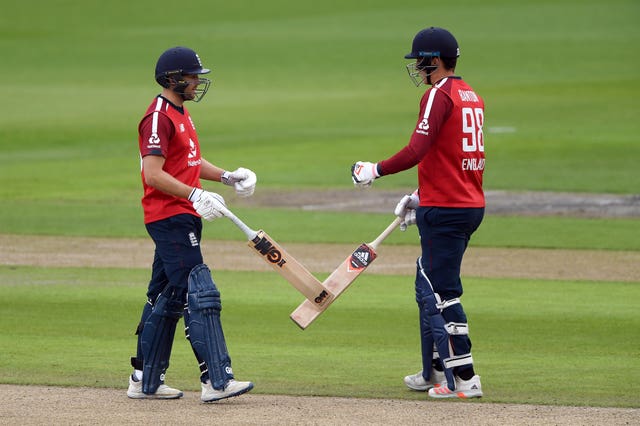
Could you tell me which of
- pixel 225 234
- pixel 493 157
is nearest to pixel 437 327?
pixel 225 234

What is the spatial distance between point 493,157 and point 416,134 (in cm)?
1865

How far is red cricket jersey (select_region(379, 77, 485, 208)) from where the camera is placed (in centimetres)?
849

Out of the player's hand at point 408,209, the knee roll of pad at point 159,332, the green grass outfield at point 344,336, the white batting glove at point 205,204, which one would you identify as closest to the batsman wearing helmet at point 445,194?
the player's hand at point 408,209

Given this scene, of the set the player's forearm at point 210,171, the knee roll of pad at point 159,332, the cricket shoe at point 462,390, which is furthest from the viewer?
the player's forearm at point 210,171

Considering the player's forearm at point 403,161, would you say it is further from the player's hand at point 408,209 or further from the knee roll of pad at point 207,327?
the knee roll of pad at point 207,327

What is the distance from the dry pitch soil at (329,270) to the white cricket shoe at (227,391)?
62mm

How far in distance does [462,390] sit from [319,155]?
1988 centimetres

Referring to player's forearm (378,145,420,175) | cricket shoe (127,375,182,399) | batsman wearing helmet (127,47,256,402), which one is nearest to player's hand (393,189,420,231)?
player's forearm (378,145,420,175)

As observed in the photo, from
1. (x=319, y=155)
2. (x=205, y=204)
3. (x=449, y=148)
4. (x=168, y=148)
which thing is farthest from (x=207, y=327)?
(x=319, y=155)

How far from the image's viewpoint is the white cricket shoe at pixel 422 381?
8.72 m

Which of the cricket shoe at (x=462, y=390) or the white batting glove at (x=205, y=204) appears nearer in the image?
the white batting glove at (x=205, y=204)

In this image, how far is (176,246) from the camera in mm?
8344

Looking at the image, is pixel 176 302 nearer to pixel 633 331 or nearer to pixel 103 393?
pixel 103 393

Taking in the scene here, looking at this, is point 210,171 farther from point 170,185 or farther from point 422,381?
Answer: point 422,381
